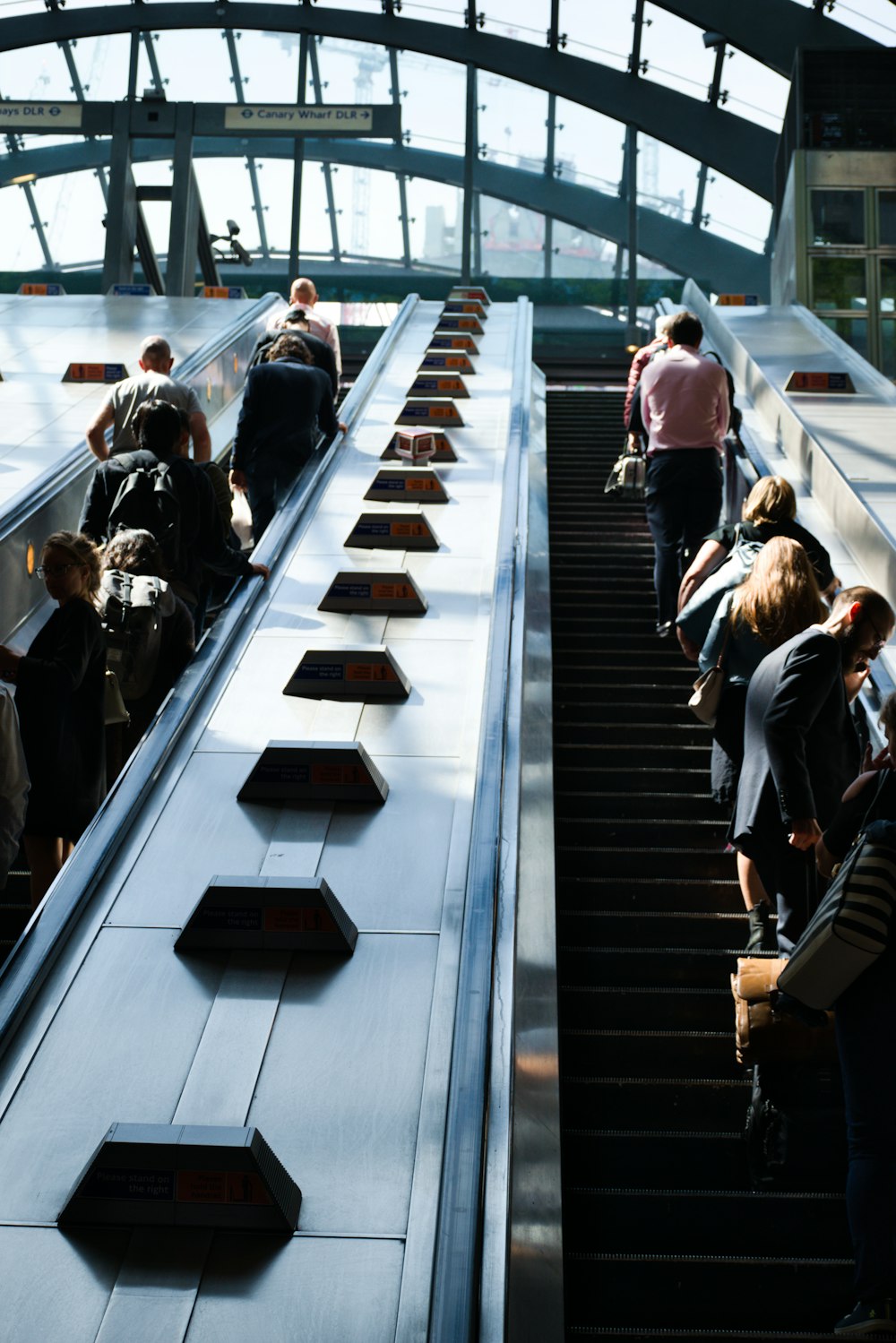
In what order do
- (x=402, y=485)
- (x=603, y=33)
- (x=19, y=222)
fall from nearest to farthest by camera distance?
1. (x=402, y=485)
2. (x=603, y=33)
3. (x=19, y=222)

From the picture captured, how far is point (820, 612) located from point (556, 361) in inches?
627

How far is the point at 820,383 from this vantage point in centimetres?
1220

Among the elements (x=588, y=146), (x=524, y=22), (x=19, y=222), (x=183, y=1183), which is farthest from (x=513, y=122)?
(x=183, y=1183)

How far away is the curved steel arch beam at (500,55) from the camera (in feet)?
78.0

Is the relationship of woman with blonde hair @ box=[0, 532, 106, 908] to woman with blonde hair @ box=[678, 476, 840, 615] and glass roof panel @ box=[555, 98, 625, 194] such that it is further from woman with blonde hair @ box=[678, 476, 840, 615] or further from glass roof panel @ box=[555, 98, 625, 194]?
glass roof panel @ box=[555, 98, 625, 194]

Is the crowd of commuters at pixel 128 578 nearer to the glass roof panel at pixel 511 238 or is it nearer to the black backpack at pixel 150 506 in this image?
the black backpack at pixel 150 506

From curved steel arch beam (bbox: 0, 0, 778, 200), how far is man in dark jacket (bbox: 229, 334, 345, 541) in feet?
55.1

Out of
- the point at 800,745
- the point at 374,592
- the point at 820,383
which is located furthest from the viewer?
the point at 820,383

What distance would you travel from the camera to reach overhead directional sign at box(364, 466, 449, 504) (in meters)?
8.83

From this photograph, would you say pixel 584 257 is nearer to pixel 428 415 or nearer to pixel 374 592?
pixel 428 415

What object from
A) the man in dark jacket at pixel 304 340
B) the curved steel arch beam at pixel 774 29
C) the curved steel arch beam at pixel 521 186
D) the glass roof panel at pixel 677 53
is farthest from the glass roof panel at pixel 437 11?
the man in dark jacket at pixel 304 340

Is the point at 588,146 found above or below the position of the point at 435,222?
above

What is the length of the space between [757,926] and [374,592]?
103 inches

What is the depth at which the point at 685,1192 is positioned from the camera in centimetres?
425
